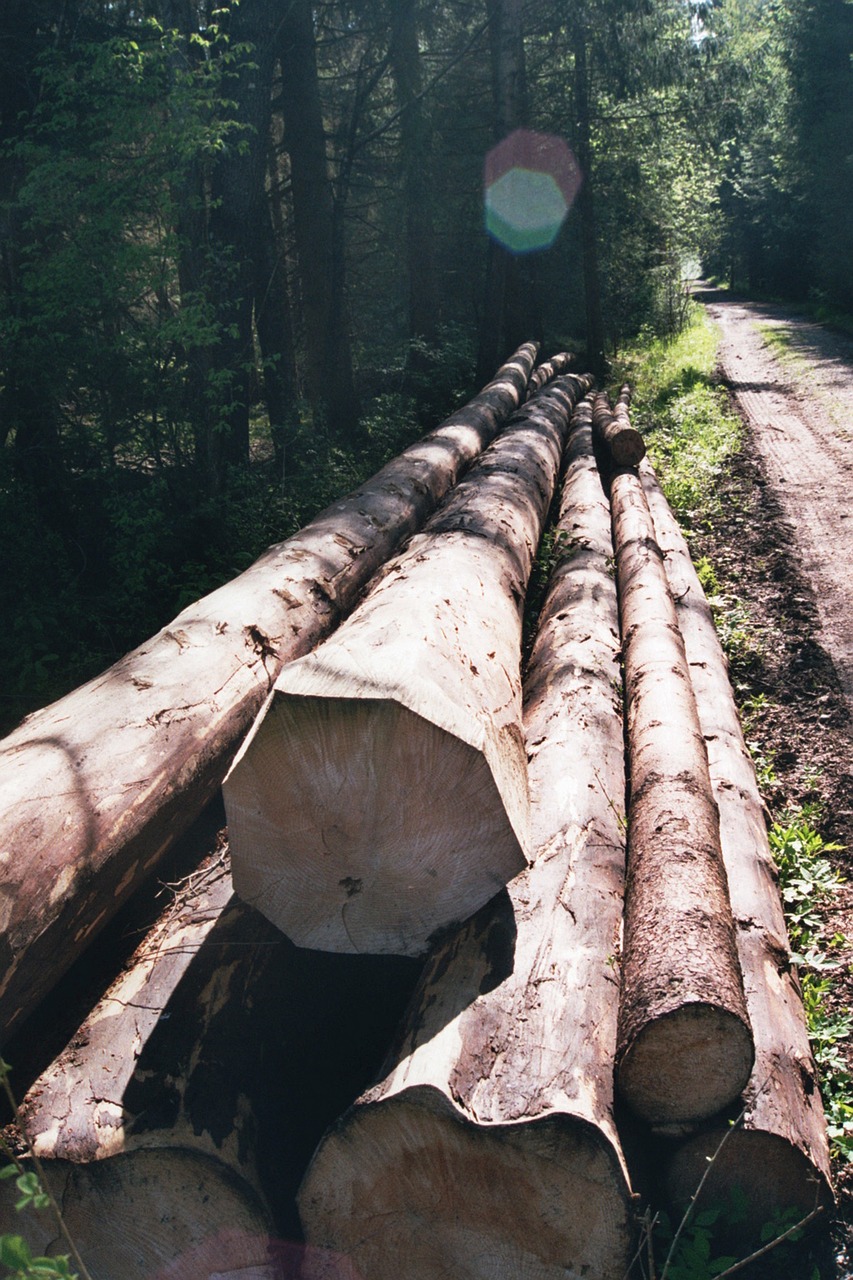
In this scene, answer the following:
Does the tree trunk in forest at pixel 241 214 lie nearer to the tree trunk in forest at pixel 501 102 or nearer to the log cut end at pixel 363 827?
the tree trunk in forest at pixel 501 102

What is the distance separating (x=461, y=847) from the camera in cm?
279

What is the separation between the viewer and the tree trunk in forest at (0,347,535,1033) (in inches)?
105

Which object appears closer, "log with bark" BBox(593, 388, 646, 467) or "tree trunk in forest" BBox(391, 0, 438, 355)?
"log with bark" BBox(593, 388, 646, 467)

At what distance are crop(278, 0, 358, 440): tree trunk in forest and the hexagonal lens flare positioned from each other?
5.39 m

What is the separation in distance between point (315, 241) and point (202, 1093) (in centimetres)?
1295

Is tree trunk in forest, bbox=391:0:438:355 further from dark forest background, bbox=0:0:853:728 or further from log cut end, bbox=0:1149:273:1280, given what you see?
log cut end, bbox=0:1149:273:1280

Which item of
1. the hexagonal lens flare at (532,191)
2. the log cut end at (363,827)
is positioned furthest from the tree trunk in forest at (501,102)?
the log cut end at (363,827)

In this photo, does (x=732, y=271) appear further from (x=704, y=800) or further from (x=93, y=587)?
(x=704, y=800)

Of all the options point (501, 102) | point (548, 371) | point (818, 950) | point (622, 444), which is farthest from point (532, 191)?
point (818, 950)

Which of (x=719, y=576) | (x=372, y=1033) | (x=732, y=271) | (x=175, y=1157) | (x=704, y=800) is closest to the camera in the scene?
(x=175, y=1157)

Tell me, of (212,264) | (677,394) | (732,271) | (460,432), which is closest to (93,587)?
(212,264)

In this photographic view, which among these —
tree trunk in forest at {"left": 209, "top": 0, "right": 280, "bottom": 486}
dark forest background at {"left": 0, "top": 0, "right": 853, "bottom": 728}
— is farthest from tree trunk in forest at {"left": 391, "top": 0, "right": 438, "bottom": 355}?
tree trunk in forest at {"left": 209, "top": 0, "right": 280, "bottom": 486}

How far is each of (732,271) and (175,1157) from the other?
47.1 meters

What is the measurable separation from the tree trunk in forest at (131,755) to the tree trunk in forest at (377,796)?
450 mm
